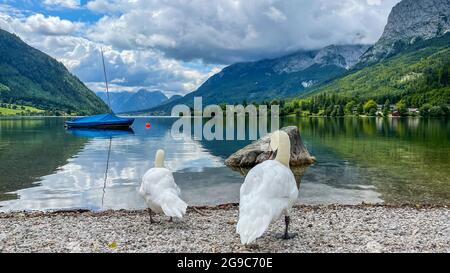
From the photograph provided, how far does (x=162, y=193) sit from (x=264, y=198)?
4.11 meters

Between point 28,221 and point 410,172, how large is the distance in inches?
1156

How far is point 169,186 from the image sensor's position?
14.8 metres

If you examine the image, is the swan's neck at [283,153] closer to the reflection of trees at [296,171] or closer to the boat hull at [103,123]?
the reflection of trees at [296,171]

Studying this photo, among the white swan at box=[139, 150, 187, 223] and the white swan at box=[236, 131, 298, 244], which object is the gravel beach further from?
the white swan at box=[236, 131, 298, 244]

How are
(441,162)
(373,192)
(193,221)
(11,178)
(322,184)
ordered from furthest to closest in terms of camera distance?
(441,162)
(11,178)
(322,184)
(373,192)
(193,221)

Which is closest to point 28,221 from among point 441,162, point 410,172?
point 410,172

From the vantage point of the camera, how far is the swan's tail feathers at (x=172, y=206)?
13577 millimetres

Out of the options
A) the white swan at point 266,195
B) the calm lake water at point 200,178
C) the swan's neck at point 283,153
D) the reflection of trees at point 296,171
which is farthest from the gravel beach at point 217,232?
the reflection of trees at point 296,171

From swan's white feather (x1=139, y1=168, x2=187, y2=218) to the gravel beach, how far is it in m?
0.84

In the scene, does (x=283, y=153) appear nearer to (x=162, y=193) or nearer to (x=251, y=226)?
(x=251, y=226)

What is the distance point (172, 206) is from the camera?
1384 cm

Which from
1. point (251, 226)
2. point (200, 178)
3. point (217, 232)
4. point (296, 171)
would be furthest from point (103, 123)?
point (251, 226)

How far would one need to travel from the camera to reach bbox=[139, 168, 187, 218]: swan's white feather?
13.8m
